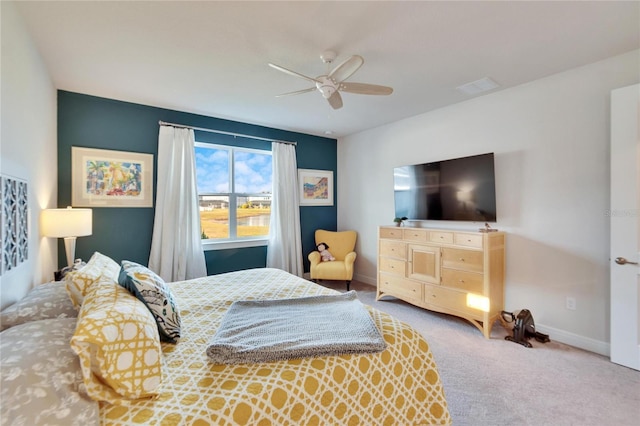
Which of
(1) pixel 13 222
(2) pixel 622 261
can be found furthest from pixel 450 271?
(1) pixel 13 222

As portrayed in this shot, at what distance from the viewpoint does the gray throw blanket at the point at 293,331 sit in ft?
4.12

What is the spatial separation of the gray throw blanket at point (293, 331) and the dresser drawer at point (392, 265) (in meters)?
1.83

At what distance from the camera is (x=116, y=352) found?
3.25 ft

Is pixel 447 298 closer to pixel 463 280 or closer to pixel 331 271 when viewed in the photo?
pixel 463 280

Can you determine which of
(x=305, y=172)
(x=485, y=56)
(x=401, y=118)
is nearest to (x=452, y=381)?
(x=485, y=56)

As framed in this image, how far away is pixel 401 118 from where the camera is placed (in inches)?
159

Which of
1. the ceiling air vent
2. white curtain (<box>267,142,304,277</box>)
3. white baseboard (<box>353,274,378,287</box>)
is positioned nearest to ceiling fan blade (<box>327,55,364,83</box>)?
the ceiling air vent

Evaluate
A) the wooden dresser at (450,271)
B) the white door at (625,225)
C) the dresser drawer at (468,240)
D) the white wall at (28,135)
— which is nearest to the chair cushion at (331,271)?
the wooden dresser at (450,271)

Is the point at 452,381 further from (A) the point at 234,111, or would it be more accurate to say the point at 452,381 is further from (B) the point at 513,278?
(A) the point at 234,111

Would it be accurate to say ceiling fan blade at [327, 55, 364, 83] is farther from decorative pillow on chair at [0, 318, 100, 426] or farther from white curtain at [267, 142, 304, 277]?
white curtain at [267, 142, 304, 277]

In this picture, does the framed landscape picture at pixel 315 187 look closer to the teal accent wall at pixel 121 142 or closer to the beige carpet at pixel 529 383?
the teal accent wall at pixel 121 142

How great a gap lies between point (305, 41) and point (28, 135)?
2129mm

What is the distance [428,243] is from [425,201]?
639 mm

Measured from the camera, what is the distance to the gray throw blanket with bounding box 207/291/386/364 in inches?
49.4
